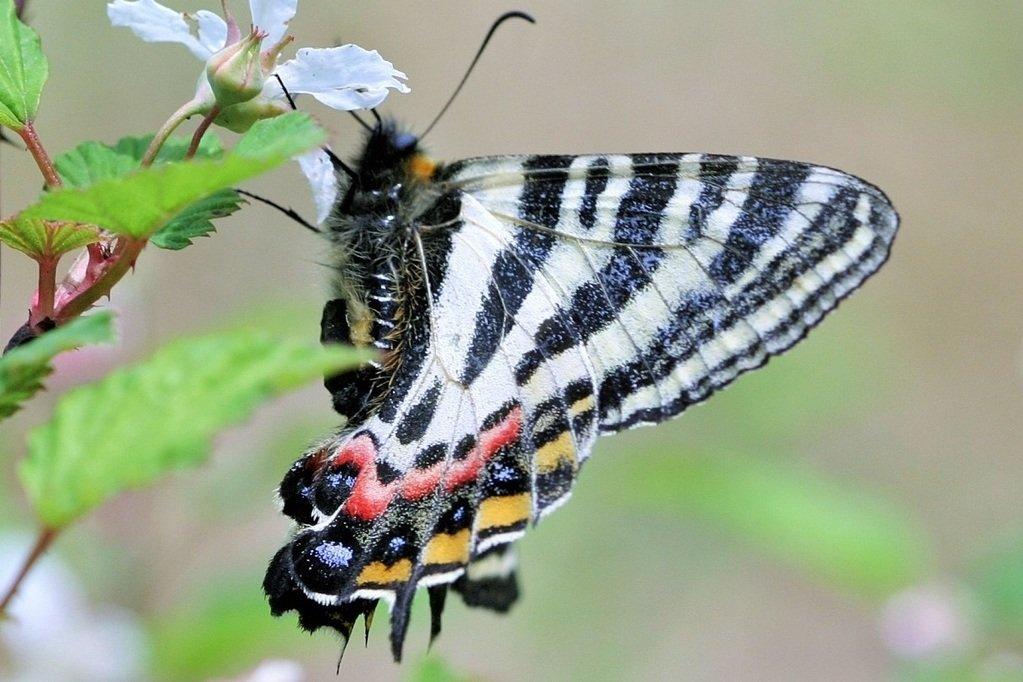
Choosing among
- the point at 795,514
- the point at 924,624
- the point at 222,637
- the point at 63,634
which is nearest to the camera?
the point at 222,637

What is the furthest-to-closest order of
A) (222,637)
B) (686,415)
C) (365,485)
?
(686,415)
(222,637)
(365,485)

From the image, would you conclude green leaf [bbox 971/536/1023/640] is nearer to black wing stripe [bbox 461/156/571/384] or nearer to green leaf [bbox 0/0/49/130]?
black wing stripe [bbox 461/156/571/384]

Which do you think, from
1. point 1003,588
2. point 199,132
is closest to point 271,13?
point 199,132

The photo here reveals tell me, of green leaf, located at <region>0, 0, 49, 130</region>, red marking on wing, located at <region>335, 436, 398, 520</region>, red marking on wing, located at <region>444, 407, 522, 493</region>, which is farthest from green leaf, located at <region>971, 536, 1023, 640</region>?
green leaf, located at <region>0, 0, 49, 130</region>

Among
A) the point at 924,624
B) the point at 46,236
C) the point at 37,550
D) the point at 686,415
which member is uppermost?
the point at 686,415

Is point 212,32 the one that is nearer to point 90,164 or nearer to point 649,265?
point 90,164

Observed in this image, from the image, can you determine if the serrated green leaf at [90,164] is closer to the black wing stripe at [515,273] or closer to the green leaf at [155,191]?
the green leaf at [155,191]

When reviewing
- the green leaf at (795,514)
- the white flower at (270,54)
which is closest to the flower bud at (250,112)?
the white flower at (270,54)
